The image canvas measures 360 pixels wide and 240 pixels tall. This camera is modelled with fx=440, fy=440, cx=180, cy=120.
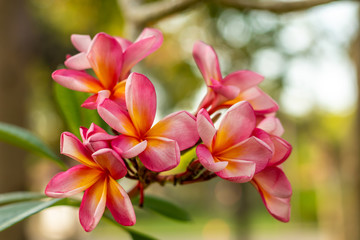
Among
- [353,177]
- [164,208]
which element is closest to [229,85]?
[164,208]

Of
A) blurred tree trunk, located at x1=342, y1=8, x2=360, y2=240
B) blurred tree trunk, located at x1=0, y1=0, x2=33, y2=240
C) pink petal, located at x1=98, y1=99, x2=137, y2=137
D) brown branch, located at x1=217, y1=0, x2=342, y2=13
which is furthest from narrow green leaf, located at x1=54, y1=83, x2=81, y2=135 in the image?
blurred tree trunk, located at x1=342, y1=8, x2=360, y2=240

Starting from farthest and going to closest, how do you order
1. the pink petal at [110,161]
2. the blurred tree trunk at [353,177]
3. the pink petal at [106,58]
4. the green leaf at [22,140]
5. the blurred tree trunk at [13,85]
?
the blurred tree trunk at [353,177], the blurred tree trunk at [13,85], the green leaf at [22,140], the pink petal at [106,58], the pink petal at [110,161]

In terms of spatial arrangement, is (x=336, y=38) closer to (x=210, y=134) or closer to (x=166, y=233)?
(x=210, y=134)

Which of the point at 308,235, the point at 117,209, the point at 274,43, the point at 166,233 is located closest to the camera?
the point at 117,209

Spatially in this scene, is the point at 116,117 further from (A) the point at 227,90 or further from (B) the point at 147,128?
(A) the point at 227,90

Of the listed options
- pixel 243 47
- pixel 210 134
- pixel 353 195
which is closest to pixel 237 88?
pixel 210 134

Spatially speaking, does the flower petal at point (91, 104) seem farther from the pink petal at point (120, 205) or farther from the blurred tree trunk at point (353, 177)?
the blurred tree trunk at point (353, 177)

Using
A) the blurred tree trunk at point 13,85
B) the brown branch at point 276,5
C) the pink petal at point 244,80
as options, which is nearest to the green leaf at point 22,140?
the pink petal at point 244,80
